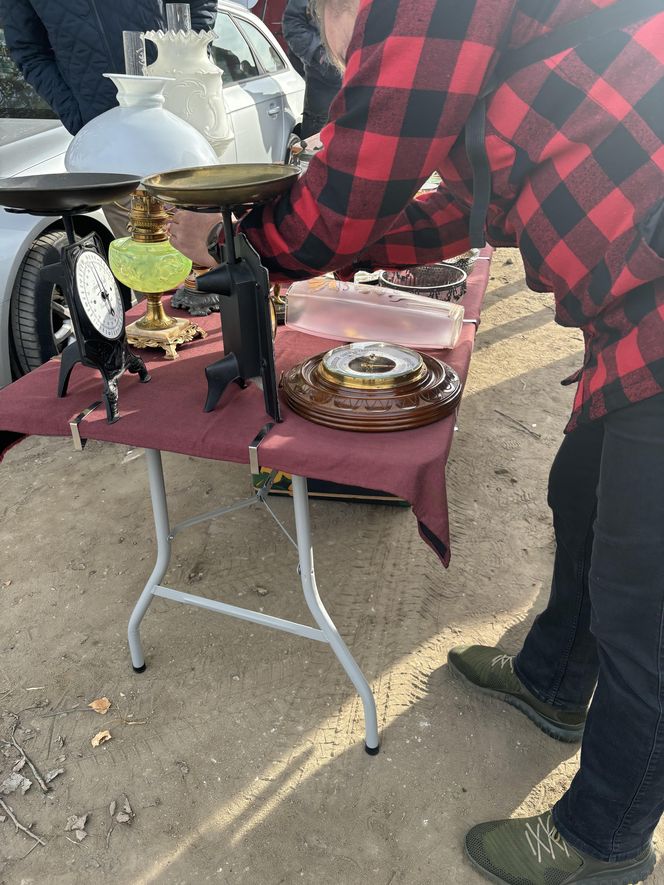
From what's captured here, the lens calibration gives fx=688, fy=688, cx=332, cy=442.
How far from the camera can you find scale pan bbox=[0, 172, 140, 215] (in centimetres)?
127

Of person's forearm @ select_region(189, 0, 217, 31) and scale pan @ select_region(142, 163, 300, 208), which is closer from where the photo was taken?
scale pan @ select_region(142, 163, 300, 208)

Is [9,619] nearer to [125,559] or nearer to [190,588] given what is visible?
[125,559]

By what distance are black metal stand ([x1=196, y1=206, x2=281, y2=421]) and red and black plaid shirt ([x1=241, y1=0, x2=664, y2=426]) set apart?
17 cm

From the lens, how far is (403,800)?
5.44 ft

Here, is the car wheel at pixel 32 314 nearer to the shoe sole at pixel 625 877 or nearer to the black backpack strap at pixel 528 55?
the black backpack strap at pixel 528 55

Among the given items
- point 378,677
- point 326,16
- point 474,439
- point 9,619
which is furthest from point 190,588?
point 326,16

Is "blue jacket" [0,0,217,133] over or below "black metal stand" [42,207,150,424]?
over

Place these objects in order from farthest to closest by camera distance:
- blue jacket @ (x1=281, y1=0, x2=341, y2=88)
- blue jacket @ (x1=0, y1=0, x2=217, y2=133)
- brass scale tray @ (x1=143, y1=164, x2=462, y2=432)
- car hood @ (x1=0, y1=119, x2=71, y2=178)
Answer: blue jacket @ (x1=281, y1=0, x2=341, y2=88) → car hood @ (x1=0, y1=119, x2=71, y2=178) → blue jacket @ (x1=0, y1=0, x2=217, y2=133) → brass scale tray @ (x1=143, y1=164, x2=462, y2=432)

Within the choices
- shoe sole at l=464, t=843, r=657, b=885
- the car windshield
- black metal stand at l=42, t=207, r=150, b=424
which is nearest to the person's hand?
black metal stand at l=42, t=207, r=150, b=424

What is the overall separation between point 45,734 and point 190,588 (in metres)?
0.63

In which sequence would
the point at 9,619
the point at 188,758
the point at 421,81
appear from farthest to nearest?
the point at 9,619 < the point at 188,758 < the point at 421,81

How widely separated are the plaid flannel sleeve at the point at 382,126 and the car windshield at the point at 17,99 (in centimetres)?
290

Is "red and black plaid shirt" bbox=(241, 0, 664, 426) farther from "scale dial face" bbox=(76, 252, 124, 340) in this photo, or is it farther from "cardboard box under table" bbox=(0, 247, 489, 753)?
"scale dial face" bbox=(76, 252, 124, 340)

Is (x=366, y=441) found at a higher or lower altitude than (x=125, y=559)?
higher
